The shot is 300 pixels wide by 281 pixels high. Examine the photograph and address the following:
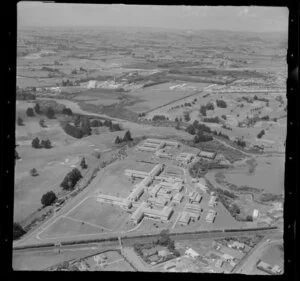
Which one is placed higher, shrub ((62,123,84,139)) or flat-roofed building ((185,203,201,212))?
shrub ((62,123,84,139))

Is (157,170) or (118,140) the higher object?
(118,140)

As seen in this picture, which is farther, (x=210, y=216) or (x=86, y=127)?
(x=86, y=127)

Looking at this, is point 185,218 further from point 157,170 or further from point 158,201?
point 157,170

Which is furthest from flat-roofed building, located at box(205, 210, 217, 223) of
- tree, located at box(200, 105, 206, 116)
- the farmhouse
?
tree, located at box(200, 105, 206, 116)

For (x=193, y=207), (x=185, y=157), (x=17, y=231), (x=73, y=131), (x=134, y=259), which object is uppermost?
(x=73, y=131)

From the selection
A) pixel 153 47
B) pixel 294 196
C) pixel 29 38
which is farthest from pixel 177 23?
pixel 294 196

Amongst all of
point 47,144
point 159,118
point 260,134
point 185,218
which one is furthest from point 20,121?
point 260,134

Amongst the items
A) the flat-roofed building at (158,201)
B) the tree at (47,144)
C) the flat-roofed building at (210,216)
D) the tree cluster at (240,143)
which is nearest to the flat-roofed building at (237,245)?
the flat-roofed building at (210,216)

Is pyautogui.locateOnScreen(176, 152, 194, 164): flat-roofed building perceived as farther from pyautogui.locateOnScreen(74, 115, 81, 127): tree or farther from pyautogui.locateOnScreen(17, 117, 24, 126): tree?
pyautogui.locateOnScreen(17, 117, 24, 126): tree
